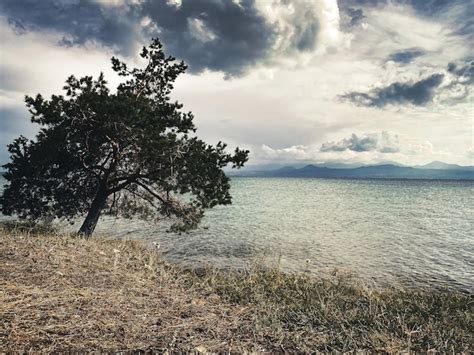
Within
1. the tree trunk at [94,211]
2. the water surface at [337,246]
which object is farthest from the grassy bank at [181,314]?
the tree trunk at [94,211]

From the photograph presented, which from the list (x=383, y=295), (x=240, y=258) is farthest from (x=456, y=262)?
(x=240, y=258)

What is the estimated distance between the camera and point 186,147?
1499 cm

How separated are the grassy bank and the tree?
5.71m

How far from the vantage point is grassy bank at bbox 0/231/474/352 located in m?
5.64

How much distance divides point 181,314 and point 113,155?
11.1 meters

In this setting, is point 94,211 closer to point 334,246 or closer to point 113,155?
point 113,155

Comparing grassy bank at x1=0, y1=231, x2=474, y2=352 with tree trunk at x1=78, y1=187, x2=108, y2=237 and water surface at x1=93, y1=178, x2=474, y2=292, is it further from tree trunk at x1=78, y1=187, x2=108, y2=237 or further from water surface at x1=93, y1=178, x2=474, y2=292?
tree trunk at x1=78, y1=187, x2=108, y2=237

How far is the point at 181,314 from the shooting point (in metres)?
6.96

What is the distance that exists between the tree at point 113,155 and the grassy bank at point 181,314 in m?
5.71

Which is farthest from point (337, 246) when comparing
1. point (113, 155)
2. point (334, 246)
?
point (113, 155)

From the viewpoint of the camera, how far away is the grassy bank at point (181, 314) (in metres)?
5.64

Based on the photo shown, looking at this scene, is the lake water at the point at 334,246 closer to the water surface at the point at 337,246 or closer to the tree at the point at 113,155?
the water surface at the point at 337,246

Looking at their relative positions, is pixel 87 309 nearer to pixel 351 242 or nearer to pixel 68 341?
pixel 68 341

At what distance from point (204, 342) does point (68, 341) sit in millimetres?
2289
